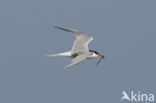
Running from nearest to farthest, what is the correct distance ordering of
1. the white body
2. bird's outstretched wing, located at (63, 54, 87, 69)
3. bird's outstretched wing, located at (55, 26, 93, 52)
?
1. bird's outstretched wing, located at (63, 54, 87, 69)
2. the white body
3. bird's outstretched wing, located at (55, 26, 93, 52)

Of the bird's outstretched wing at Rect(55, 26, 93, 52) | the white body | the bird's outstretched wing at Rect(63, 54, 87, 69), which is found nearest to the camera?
the bird's outstretched wing at Rect(63, 54, 87, 69)

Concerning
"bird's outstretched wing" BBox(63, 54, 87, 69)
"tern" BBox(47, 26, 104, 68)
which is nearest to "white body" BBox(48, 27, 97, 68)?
"tern" BBox(47, 26, 104, 68)

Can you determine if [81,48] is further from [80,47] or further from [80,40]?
[80,40]

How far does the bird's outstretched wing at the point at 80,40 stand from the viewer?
59.1 ft

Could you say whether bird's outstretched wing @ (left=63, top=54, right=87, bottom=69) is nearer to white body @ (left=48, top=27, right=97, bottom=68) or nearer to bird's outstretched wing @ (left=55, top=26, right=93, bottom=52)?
white body @ (left=48, top=27, right=97, bottom=68)

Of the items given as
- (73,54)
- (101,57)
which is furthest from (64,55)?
(101,57)

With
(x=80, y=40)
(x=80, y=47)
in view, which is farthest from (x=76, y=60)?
(x=80, y=40)

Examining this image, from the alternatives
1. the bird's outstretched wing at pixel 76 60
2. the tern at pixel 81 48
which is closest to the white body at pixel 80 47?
the tern at pixel 81 48

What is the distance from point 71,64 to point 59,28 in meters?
3.95

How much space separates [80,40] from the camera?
18469mm

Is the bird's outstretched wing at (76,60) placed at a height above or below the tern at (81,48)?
below

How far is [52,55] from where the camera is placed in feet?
55.6

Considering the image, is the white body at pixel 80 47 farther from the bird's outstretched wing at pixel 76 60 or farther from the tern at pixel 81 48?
the bird's outstretched wing at pixel 76 60

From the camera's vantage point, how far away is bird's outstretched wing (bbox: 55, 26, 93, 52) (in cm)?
1802
